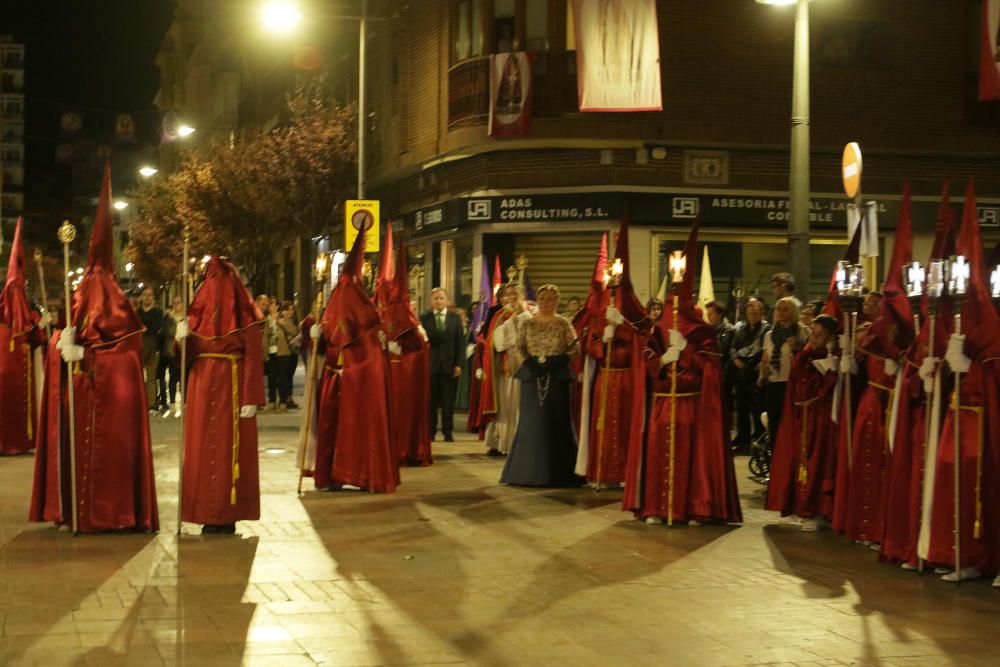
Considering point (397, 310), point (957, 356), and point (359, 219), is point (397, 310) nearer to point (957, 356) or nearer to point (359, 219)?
point (957, 356)

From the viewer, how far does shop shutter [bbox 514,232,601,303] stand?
28.0 meters

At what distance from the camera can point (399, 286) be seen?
16.4m

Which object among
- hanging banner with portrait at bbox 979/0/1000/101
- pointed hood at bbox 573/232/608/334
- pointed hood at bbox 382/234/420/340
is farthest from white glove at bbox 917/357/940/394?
hanging banner with portrait at bbox 979/0/1000/101

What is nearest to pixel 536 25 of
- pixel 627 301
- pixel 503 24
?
pixel 503 24

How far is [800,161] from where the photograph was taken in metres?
16.7

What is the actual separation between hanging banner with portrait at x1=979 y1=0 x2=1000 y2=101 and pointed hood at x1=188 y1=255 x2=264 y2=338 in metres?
13.3

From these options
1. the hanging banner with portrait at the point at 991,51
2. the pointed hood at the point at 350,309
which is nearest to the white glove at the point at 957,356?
the pointed hood at the point at 350,309

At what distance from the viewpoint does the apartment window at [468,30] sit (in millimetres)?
28906

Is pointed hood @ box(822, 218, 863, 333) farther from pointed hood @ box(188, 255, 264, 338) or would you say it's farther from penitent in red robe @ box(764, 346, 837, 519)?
pointed hood @ box(188, 255, 264, 338)

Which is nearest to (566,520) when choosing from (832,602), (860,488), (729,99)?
(860,488)

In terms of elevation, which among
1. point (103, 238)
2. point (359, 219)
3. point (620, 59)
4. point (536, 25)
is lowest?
point (103, 238)

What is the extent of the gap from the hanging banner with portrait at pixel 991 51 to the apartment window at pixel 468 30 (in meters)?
10.6

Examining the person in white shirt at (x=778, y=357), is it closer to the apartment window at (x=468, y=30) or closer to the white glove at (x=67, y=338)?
the white glove at (x=67, y=338)

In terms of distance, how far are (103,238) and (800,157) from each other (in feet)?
28.0
